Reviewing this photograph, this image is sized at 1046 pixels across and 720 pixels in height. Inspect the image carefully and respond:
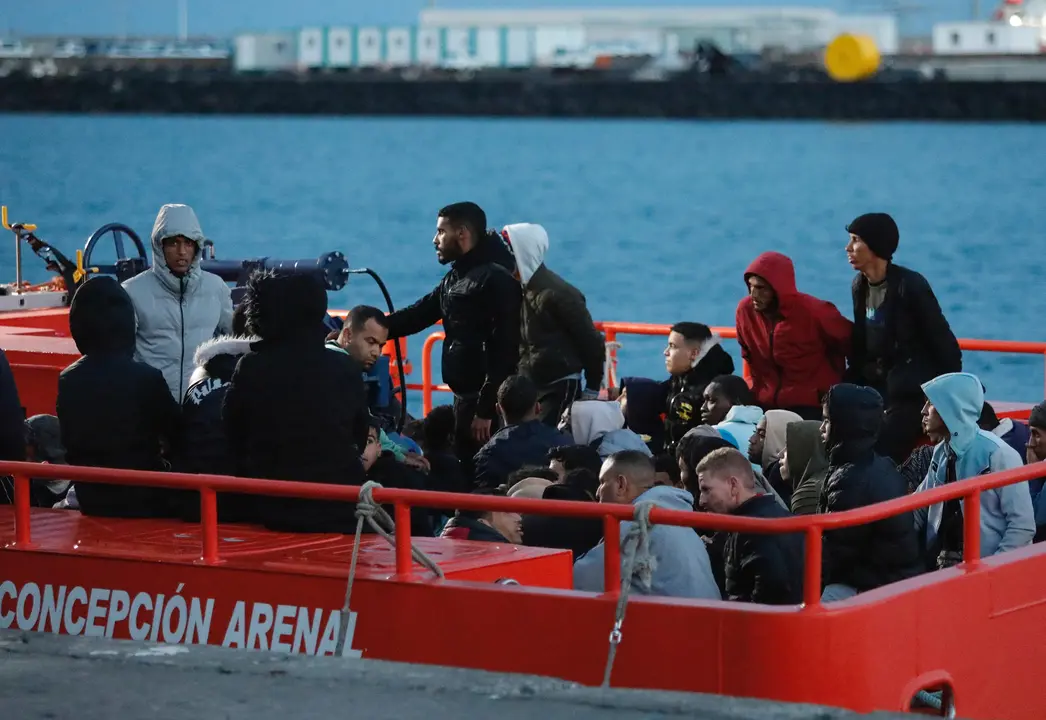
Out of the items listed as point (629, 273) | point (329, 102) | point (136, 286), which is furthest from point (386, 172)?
point (136, 286)

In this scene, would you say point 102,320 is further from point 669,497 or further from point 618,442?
point 618,442

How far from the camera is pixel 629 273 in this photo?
54.9m

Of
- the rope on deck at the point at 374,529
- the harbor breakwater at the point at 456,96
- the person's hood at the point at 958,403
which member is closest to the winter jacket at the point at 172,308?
the rope on deck at the point at 374,529

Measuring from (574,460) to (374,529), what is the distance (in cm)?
180

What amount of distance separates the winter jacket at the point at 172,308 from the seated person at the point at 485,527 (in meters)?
1.92

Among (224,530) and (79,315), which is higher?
(79,315)

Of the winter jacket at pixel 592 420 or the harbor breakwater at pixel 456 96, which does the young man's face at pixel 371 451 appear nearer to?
the winter jacket at pixel 592 420

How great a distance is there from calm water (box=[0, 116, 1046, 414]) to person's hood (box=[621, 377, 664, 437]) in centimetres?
2153

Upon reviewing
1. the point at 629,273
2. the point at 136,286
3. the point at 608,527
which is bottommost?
the point at 629,273

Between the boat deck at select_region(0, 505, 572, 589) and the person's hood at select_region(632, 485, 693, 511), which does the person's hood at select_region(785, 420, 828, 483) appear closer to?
the person's hood at select_region(632, 485, 693, 511)

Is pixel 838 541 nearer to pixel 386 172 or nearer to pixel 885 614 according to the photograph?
pixel 885 614

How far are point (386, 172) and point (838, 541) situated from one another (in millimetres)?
97271

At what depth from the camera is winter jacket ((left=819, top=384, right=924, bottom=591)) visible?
7.13 meters

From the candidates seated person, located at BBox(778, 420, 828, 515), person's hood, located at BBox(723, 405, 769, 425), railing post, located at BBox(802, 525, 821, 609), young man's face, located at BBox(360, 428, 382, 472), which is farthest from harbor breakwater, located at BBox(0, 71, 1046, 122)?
railing post, located at BBox(802, 525, 821, 609)
